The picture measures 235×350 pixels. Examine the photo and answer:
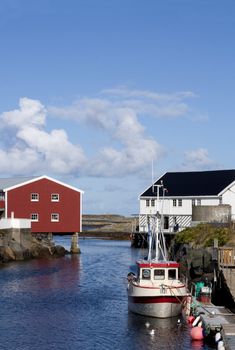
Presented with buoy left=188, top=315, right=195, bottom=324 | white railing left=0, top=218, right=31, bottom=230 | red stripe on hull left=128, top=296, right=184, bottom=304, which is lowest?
buoy left=188, top=315, right=195, bottom=324

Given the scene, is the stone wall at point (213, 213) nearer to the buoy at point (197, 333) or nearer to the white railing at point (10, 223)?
the white railing at point (10, 223)

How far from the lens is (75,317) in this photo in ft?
120

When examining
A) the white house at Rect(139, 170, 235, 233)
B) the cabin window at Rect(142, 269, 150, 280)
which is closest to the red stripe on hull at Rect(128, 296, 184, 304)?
the cabin window at Rect(142, 269, 150, 280)

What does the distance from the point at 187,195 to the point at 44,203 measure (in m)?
20.3

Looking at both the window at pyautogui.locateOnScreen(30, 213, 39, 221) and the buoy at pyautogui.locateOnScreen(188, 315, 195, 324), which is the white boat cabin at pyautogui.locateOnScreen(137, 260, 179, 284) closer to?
the buoy at pyautogui.locateOnScreen(188, 315, 195, 324)

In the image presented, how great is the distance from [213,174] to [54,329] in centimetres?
5909

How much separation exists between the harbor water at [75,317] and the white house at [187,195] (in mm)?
29544

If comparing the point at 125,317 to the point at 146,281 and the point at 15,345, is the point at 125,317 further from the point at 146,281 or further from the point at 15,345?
the point at 15,345

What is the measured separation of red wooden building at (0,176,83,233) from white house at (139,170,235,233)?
32.5 ft

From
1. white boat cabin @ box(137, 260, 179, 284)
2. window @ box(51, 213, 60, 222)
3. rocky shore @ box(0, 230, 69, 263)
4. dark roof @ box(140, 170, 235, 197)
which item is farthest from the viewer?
dark roof @ box(140, 170, 235, 197)

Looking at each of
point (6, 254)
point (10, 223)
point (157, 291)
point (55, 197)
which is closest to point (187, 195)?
point (55, 197)

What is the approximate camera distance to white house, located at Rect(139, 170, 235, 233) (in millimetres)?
83688

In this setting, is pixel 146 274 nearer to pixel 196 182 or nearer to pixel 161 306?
pixel 161 306

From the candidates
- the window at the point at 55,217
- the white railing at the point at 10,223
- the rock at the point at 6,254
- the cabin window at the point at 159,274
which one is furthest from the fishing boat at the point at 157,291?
the window at the point at 55,217
